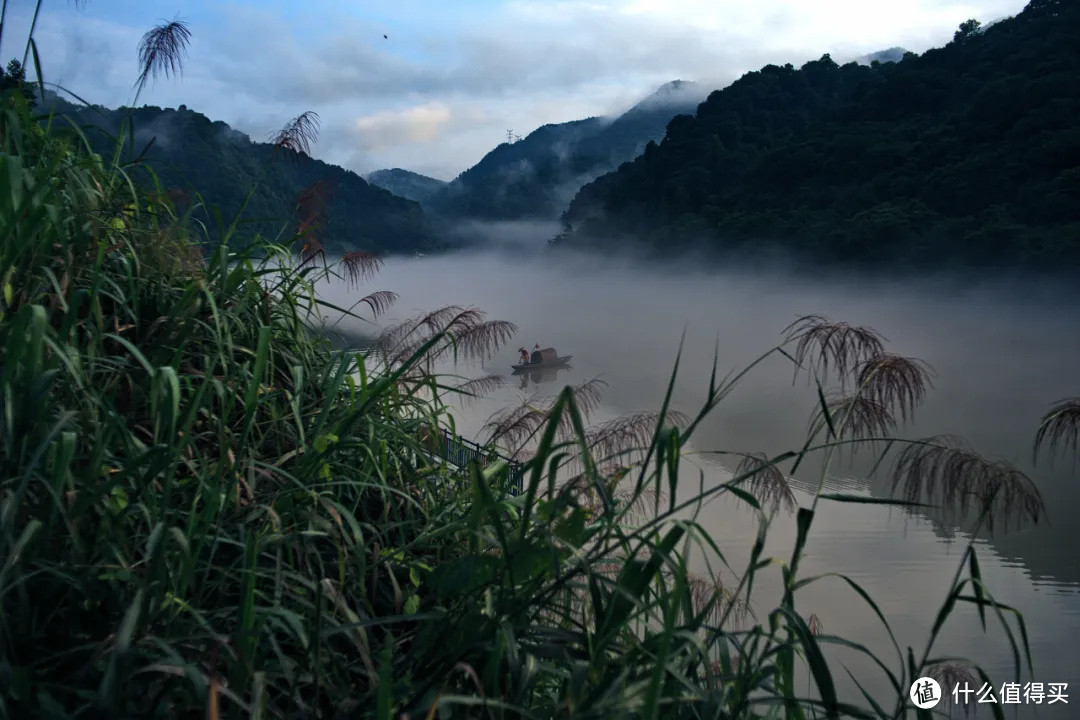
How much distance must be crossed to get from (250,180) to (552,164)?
55.5 m

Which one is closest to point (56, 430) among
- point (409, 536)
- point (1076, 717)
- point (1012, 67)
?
point (409, 536)

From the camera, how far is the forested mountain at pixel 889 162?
79.9ft

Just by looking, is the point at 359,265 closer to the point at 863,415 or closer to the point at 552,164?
the point at 863,415

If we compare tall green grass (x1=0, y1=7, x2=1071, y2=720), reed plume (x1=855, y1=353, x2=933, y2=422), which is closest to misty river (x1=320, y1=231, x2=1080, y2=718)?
reed plume (x1=855, y1=353, x2=933, y2=422)

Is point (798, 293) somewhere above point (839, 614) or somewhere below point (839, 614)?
above

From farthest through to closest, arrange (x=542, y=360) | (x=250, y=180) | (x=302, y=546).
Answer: (x=542, y=360) < (x=250, y=180) < (x=302, y=546)

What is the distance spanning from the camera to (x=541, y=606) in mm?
1131

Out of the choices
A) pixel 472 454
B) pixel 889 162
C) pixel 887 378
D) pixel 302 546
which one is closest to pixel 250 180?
pixel 472 454

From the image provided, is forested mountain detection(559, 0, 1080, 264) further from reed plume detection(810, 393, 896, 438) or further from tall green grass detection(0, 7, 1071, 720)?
tall green grass detection(0, 7, 1071, 720)

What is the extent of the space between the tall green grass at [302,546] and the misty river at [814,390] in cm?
29

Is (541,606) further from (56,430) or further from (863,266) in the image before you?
(863,266)

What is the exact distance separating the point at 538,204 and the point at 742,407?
29.7 m

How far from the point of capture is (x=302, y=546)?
1.33 metres

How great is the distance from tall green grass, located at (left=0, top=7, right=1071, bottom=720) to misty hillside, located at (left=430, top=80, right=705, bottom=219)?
38183 millimetres
